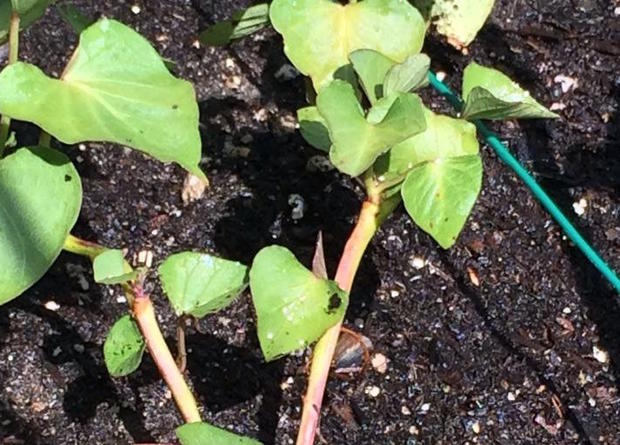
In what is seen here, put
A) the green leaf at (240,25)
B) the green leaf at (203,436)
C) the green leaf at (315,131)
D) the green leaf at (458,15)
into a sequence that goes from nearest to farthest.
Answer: the green leaf at (203,436) → the green leaf at (315,131) → the green leaf at (240,25) → the green leaf at (458,15)

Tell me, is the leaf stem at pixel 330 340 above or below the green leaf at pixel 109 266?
below

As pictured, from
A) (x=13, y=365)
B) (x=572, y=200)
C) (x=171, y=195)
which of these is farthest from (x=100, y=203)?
(x=572, y=200)

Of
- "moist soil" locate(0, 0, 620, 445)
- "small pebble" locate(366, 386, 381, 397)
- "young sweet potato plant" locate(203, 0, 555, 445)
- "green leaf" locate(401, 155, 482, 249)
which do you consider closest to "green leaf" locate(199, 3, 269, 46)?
"young sweet potato plant" locate(203, 0, 555, 445)

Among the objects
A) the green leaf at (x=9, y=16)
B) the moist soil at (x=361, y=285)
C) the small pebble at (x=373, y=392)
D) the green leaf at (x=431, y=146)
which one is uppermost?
the green leaf at (x=9, y=16)

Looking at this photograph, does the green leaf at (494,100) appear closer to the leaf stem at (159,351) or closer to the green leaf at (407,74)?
the green leaf at (407,74)

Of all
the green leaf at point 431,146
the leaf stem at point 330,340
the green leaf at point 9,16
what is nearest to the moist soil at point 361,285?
the leaf stem at point 330,340

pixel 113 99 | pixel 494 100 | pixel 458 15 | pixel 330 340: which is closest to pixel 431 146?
pixel 494 100
